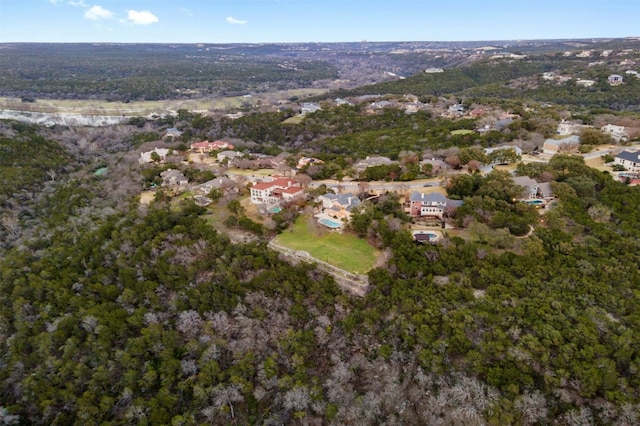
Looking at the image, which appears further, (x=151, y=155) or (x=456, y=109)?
(x=456, y=109)

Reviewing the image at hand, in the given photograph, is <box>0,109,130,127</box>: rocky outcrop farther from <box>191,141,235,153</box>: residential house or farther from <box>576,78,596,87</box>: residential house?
<box>576,78,596,87</box>: residential house

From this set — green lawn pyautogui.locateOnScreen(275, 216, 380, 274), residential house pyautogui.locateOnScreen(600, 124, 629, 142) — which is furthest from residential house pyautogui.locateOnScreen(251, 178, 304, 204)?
residential house pyautogui.locateOnScreen(600, 124, 629, 142)

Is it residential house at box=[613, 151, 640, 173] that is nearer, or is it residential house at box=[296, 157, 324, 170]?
residential house at box=[613, 151, 640, 173]

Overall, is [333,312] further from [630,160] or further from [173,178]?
[630,160]

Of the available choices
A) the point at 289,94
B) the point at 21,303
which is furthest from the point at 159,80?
the point at 21,303

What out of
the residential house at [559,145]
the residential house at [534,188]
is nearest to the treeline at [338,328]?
the residential house at [534,188]

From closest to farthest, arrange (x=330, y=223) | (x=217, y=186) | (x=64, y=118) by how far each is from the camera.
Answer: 1. (x=330, y=223)
2. (x=217, y=186)
3. (x=64, y=118)

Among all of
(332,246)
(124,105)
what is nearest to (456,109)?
(332,246)
